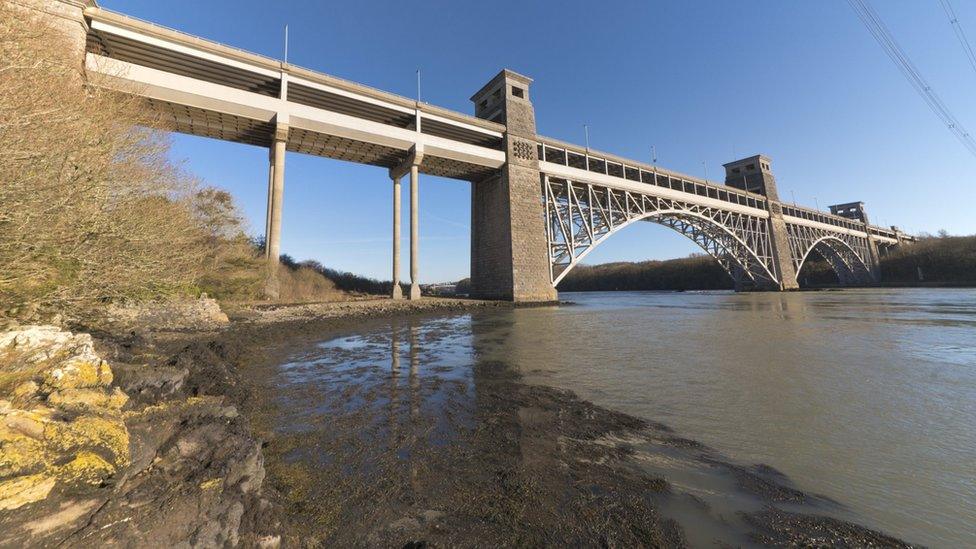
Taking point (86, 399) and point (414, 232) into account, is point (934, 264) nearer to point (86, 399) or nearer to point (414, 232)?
point (414, 232)

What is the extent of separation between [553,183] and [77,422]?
1028 inches

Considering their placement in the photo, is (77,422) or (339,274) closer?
(77,422)

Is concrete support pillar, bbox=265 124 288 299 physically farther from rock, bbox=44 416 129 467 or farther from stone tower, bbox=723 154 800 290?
stone tower, bbox=723 154 800 290

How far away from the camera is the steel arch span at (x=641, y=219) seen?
24062 millimetres

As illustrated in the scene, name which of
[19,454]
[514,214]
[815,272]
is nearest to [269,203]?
[514,214]

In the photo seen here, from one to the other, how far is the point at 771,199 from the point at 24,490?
53.8 m

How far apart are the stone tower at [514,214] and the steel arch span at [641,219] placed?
1.24m

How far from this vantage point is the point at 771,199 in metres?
40.5

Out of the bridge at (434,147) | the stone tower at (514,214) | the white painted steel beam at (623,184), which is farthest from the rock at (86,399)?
the white painted steel beam at (623,184)

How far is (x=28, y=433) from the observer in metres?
1.75

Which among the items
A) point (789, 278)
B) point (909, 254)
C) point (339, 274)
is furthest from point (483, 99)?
point (909, 254)

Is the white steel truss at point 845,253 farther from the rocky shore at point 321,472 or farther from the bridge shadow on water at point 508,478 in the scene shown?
the rocky shore at point 321,472

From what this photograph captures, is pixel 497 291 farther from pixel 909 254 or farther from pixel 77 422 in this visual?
pixel 909 254

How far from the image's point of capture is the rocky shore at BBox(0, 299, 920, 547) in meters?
1.55
